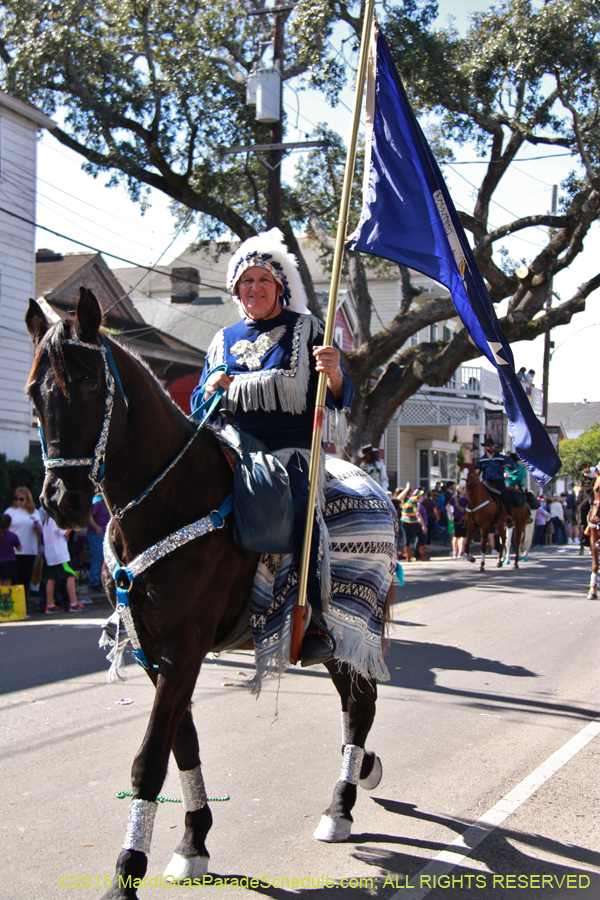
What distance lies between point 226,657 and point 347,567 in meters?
4.88

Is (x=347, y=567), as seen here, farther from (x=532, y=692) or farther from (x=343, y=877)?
(x=532, y=692)

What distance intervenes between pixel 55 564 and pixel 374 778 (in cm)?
873

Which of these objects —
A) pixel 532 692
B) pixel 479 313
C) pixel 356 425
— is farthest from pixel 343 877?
pixel 356 425

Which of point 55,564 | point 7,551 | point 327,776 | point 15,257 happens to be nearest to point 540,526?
point 15,257

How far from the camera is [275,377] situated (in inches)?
154

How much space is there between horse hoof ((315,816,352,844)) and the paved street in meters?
0.04

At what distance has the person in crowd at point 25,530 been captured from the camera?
12250mm

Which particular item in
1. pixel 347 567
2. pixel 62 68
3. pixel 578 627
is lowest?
pixel 578 627

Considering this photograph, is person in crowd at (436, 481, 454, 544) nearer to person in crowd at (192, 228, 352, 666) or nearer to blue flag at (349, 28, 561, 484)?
blue flag at (349, 28, 561, 484)

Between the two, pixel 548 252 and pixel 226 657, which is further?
pixel 548 252

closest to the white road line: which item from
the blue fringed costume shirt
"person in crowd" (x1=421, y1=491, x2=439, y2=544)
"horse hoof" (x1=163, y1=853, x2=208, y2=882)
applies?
"horse hoof" (x1=163, y1=853, x2=208, y2=882)

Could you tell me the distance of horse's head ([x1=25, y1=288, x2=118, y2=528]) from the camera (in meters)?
3.01

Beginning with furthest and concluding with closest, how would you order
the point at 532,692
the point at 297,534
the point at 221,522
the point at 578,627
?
the point at 578,627
the point at 532,692
the point at 297,534
the point at 221,522

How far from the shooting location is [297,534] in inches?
149
